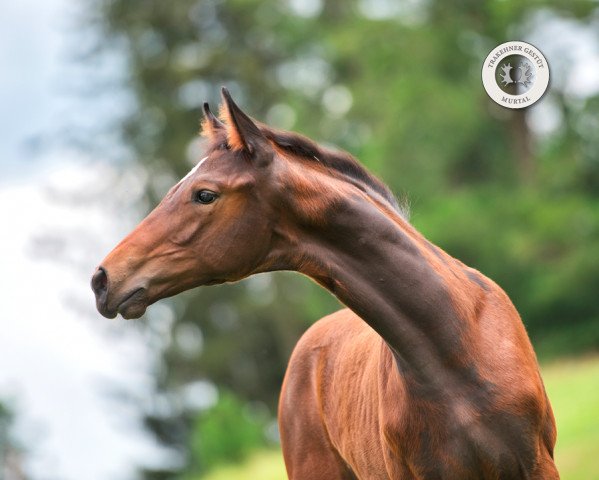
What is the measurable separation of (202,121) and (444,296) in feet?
4.77

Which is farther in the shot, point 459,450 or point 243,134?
point 243,134

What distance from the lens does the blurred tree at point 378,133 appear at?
26.5m

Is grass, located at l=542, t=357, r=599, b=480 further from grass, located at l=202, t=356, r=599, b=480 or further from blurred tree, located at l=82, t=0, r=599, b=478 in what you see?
blurred tree, located at l=82, t=0, r=599, b=478

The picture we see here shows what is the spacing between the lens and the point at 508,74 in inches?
226

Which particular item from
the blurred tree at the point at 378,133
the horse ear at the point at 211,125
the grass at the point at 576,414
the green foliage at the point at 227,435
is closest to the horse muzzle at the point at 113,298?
the horse ear at the point at 211,125

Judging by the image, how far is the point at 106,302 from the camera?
4.59 m

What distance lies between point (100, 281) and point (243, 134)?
877 mm

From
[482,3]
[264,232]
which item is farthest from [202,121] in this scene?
[482,3]

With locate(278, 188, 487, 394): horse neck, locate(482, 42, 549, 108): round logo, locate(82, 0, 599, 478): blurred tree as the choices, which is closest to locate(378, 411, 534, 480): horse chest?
locate(278, 188, 487, 394): horse neck

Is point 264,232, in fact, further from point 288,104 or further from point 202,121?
point 288,104

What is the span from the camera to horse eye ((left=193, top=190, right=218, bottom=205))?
4.75 metres

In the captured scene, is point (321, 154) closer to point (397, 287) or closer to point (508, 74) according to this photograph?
point (397, 287)

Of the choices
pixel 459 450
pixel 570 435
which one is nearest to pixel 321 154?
pixel 459 450

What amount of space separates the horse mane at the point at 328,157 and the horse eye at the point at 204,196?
39 cm
